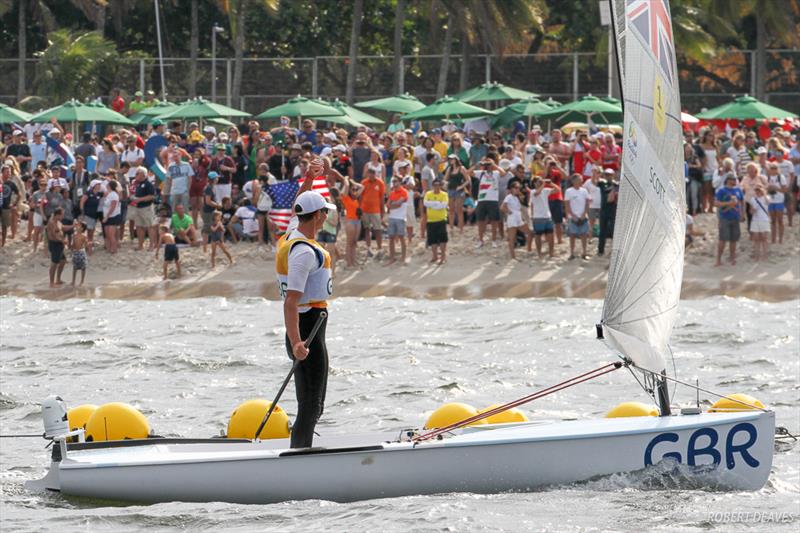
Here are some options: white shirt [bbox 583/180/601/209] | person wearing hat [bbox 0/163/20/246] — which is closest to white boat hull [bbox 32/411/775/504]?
white shirt [bbox 583/180/601/209]

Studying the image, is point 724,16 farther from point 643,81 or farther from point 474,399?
point 643,81

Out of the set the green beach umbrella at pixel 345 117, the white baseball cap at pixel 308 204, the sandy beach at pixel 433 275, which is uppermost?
the green beach umbrella at pixel 345 117

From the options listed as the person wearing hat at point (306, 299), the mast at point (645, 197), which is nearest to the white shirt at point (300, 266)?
the person wearing hat at point (306, 299)

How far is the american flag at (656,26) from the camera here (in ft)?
35.4

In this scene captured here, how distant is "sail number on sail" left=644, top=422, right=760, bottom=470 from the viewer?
35.1 ft

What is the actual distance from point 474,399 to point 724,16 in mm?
28301

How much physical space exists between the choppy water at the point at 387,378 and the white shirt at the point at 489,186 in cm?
264

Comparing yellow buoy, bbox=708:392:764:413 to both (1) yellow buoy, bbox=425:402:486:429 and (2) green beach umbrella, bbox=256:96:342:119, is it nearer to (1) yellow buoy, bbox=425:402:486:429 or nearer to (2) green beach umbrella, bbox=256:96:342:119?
(1) yellow buoy, bbox=425:402:486:429

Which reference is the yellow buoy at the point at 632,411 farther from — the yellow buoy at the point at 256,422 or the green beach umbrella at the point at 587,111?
the green beach umbrella at the point at 587,111

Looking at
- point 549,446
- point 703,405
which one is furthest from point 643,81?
point 703,405

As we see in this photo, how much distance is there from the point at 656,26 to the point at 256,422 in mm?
4455

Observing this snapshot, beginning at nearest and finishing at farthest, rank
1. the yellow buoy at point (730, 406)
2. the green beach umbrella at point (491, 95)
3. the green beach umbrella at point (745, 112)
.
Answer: the yellow buoy at point (730, 406) → the green beach umbrella at point (745, 112) → the green beach umbrella at point (491, 95)

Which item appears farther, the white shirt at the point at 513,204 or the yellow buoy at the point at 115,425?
the white shirt at the point at 513,204

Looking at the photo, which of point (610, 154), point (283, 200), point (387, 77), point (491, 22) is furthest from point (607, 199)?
point (387, 77)
